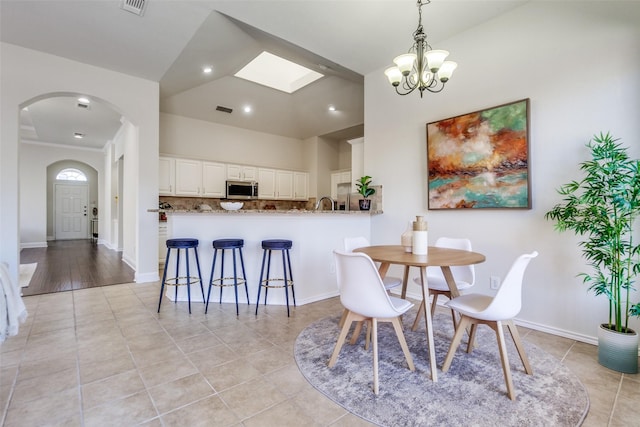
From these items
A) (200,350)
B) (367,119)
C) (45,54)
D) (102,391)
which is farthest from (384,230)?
(45,54)

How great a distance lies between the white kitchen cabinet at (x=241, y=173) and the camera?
648cm

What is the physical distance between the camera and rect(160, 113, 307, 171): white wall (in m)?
5.93

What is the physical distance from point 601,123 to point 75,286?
6075mm

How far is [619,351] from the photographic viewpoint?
2.00m

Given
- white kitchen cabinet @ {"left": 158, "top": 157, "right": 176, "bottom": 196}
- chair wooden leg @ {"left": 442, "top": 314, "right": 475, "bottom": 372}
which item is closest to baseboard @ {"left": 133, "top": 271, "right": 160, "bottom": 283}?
white kitchen cabinet @ {"left": 158, "top": 157, "right": 176, "bottom": 196}

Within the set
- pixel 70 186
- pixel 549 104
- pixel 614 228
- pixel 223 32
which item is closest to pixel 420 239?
pixel 614 228

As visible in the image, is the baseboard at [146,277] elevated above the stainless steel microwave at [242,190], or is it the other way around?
the stainless steel microwave at [242,190]

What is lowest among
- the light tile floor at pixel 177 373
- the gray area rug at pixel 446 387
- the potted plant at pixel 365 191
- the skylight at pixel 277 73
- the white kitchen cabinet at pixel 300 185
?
the gray area rug at pixel 446 387

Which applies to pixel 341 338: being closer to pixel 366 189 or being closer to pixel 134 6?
pixel 366 189

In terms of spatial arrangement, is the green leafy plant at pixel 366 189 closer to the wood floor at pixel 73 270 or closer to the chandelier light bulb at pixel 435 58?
the chandelier light bulb at pixel 435 58

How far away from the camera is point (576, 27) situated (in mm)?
2504

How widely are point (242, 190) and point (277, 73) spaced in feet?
8.20

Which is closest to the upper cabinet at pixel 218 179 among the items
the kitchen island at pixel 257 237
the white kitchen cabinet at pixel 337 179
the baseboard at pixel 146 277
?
the white kitchen cabinet at pixel 337 179

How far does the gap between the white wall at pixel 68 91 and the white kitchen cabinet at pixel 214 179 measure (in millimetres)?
1711
